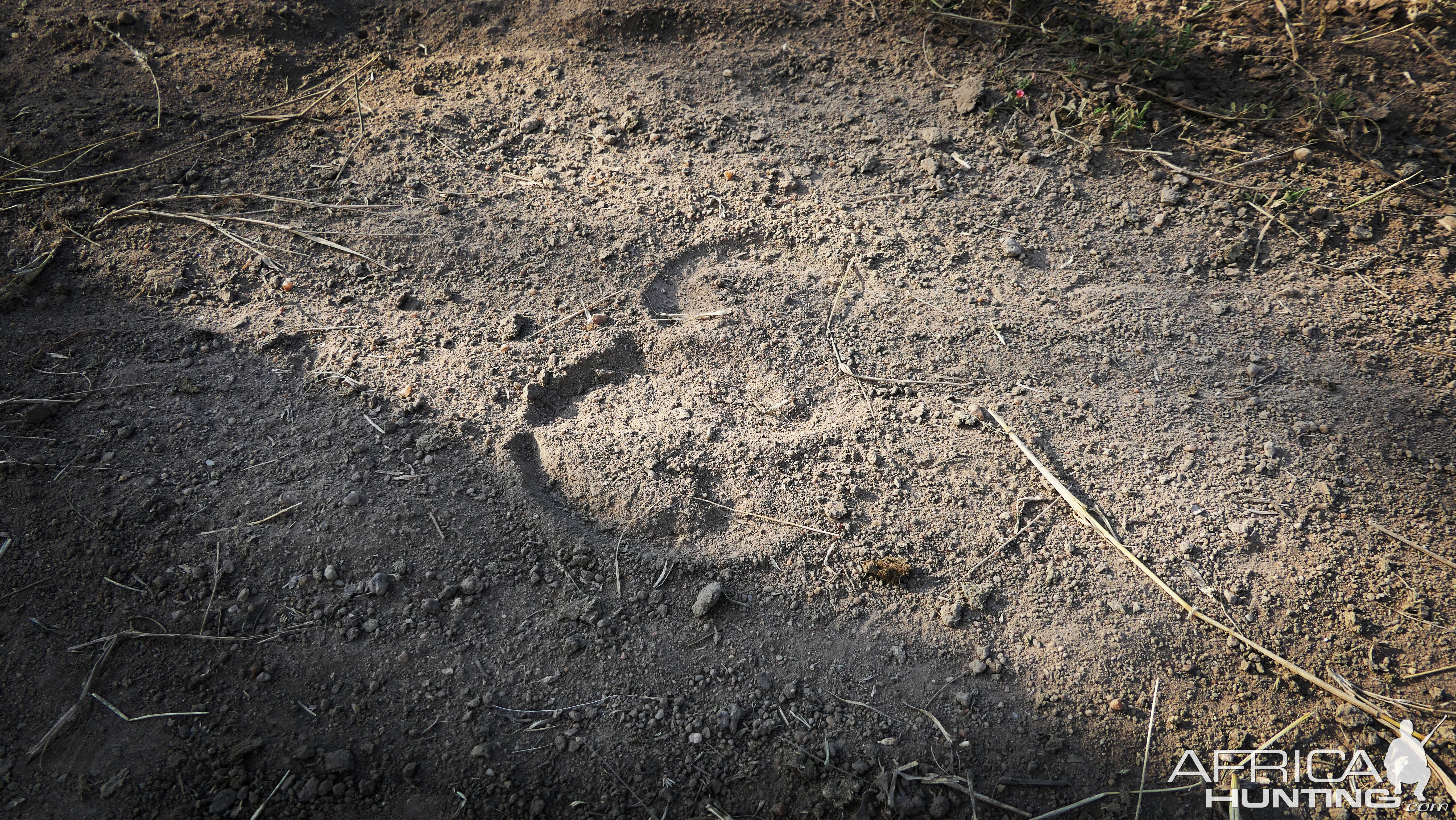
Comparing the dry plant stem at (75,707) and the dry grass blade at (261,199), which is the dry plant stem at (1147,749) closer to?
the dry plant stem at (75,707)

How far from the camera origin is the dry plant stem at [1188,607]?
5.48 ft

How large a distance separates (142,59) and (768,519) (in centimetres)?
310

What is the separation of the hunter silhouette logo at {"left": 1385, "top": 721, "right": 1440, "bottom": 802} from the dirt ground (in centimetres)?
6

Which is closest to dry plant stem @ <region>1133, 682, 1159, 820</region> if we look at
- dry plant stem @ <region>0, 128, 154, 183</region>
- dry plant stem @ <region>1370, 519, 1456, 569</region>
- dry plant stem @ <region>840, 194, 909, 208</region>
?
dry plant stem @ <region>1370, 519, 1456, 569</region>

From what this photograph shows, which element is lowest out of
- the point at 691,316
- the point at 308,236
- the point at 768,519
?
the point at 768,519

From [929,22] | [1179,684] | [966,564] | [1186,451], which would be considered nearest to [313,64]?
[929,22]

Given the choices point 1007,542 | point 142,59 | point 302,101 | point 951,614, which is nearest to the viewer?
point 951,614

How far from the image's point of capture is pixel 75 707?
1.66 meters

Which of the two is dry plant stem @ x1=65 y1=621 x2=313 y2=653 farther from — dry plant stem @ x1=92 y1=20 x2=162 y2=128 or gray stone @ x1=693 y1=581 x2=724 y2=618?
dry plant stem @ x1=92 y1=20 x2=162 y2=128

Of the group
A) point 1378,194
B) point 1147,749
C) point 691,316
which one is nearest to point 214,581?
point 691,316

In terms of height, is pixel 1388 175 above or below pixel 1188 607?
above

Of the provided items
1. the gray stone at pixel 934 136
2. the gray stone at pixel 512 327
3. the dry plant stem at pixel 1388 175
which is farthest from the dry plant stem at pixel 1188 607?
the dry plant stem at pixel 1388 175

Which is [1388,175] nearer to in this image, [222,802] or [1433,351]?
[1433,351]

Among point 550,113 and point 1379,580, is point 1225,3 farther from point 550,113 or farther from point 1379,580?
point 550,113
